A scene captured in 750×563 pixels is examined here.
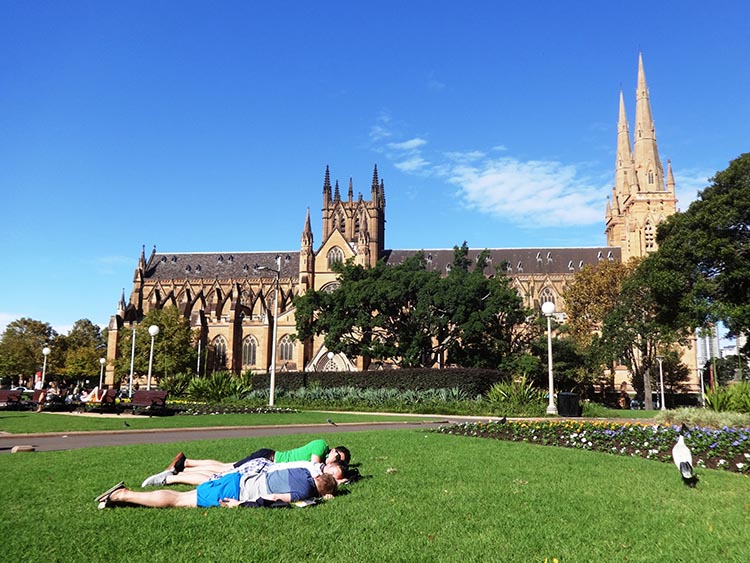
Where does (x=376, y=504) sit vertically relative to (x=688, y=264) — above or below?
below

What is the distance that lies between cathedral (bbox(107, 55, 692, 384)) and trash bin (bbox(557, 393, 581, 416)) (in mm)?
40766

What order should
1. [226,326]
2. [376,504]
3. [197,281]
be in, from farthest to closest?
[197,281], [226,326], [376,504]

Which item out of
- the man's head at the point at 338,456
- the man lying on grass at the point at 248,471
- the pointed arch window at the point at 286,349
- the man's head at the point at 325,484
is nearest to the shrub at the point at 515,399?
the man's head at the point at 338,456

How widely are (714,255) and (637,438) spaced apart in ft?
73.8

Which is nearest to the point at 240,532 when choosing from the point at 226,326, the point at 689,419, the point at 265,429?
the point at 265,429

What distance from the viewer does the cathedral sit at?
240ft

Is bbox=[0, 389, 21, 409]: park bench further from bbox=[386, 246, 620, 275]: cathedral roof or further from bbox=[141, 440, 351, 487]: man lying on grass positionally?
bbox=[386, 246, 620, 275]: cathedral roof

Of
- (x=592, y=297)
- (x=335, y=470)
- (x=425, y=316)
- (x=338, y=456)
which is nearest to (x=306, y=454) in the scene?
(x=338, y=456)

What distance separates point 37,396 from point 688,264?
34.3 m

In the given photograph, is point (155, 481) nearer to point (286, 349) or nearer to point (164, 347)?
point (164, 347)

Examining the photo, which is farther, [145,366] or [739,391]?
[145,366]

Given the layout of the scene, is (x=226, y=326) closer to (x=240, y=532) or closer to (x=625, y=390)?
(x=625, y=390)

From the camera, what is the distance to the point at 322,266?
72.9 metres

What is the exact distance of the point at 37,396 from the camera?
30109mm
